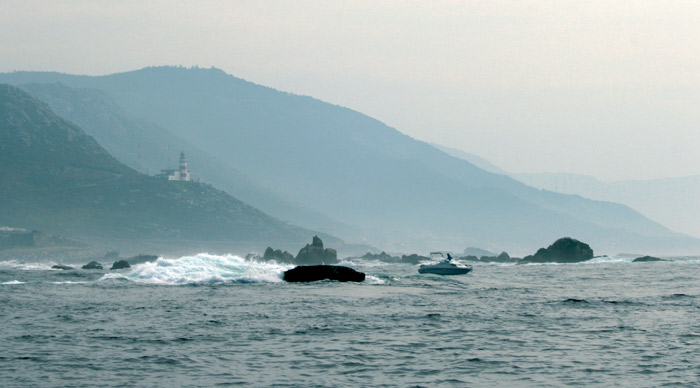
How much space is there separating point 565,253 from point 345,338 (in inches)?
5064

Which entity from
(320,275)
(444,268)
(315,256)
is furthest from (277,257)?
(320,275)

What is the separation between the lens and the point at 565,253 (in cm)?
15688

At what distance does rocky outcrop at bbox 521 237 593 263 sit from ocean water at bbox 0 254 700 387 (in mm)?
97126

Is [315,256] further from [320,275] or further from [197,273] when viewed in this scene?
[320,275]

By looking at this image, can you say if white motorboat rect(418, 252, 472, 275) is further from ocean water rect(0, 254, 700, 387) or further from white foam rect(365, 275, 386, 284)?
ocean water rect(0, 254, 700, 387)

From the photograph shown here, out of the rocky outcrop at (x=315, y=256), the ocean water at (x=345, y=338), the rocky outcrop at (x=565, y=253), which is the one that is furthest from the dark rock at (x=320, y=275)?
the rocky outcrop at (x=565, y=253)

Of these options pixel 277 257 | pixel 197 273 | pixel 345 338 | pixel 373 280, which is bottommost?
pixel 345 338

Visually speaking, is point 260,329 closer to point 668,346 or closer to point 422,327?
point 422,327

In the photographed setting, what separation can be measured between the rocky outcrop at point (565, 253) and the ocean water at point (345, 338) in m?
97.1


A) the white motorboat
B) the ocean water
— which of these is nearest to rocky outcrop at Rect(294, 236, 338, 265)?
the white motorboat

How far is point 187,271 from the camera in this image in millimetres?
72938

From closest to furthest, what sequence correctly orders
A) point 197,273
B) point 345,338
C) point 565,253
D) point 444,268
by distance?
point 345,338, point 197,273, point 444,268, point 565,253

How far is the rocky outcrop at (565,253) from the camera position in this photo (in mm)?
155125

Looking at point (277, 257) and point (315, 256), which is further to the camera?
point (277, 257)
